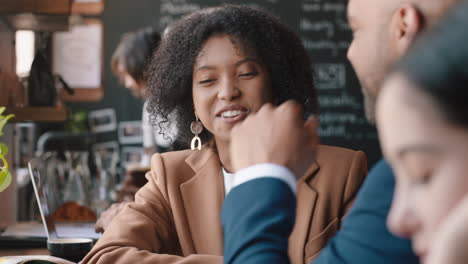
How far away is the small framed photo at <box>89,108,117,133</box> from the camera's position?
241 inches

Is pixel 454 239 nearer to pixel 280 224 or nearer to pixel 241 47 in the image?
pixel 280 224

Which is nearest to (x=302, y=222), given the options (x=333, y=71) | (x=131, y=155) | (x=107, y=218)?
(x=107, y=218)

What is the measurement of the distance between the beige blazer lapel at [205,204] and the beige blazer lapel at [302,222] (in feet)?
0.62

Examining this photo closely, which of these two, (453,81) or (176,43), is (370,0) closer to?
(453,81)

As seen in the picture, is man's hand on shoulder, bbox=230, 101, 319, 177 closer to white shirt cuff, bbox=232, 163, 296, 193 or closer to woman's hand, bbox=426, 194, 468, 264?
white shirt cuff, bbox=232, 163, 296, 193

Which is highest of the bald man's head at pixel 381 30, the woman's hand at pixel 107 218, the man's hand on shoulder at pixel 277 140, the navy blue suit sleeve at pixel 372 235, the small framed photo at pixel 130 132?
the bald man's head at pixel 381 30

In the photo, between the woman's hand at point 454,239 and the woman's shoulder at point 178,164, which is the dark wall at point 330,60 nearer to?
the woman's shoulder at point 178,164

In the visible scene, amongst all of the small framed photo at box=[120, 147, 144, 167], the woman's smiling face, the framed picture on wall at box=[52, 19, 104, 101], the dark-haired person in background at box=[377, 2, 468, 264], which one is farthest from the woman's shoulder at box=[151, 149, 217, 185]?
the framed picture on wall at box=[52, 19, 104, 101]

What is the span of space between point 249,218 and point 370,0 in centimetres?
36

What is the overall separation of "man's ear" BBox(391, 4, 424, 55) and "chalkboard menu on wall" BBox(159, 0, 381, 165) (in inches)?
179

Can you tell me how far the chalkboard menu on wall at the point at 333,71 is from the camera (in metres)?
5.36

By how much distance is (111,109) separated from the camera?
6.14 metres

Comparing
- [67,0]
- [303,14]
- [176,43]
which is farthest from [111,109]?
[176,43]

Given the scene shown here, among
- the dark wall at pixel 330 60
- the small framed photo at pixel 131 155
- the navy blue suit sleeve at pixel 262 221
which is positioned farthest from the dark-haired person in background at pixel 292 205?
the small framed photo at pixel 131 155
